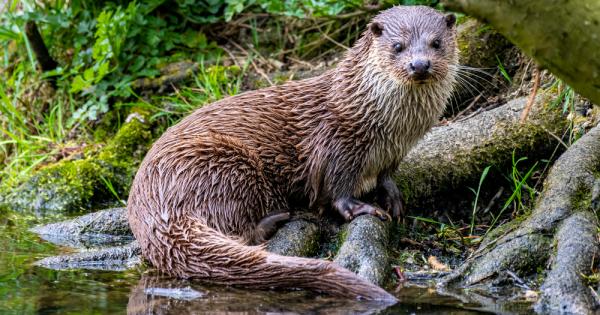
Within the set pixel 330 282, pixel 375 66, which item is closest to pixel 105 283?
pixel 330 282

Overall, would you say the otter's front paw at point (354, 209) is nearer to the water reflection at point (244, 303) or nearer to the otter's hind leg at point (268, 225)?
the otter's hind leg at point (268, 225)

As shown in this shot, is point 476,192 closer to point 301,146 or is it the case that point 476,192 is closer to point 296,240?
point 301,146

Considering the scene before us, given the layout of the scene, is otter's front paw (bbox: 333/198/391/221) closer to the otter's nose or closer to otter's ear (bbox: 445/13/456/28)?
the otter's nose

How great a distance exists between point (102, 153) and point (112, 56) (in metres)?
0.83

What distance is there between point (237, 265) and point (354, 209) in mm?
972

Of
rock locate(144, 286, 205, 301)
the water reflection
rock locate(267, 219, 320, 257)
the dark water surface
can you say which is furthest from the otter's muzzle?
rock locate(144, 286, 205, 301)

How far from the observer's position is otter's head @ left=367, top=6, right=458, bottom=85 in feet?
14.7

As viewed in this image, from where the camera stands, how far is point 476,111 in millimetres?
5688

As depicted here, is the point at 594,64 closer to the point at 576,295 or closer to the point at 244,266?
the point at 576,295

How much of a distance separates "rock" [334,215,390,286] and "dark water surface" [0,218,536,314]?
17 cm

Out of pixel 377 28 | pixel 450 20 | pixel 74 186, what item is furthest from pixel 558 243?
pixel 74 186

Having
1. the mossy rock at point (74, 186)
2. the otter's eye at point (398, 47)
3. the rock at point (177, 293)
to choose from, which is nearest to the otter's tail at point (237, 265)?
the rock at point (177, 293)

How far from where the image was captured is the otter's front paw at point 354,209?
4547mm

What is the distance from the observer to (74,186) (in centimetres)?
603
